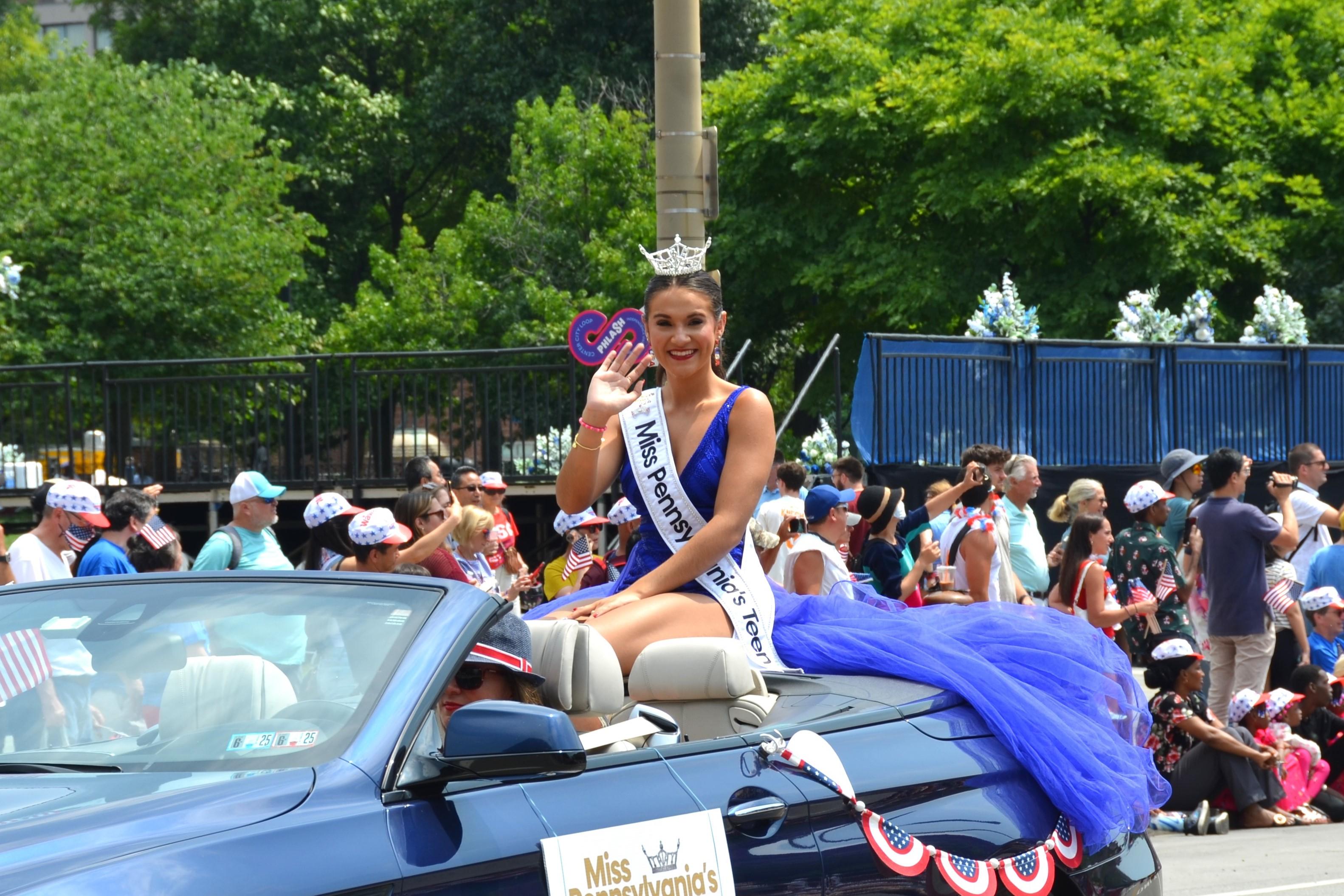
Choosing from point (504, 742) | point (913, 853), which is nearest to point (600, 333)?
point (913, 853)

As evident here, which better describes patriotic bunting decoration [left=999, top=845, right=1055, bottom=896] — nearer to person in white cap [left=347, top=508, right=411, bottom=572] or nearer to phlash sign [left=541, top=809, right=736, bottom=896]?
phlash sign [left=541, top=809, right=736, bottom=896]

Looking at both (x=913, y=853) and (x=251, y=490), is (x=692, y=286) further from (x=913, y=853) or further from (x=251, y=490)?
(x=251, y=490)

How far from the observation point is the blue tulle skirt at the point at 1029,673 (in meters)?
4.60

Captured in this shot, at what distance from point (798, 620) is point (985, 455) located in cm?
602

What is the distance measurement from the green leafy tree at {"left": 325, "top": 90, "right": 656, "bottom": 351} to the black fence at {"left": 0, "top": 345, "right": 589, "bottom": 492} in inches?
607

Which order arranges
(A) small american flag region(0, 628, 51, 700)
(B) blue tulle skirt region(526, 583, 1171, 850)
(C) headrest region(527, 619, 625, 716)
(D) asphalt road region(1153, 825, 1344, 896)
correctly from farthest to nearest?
(D) asphalt road region(1153, 825, 1344, 896) < (B) blue tulle skirt region(526, 583, 1171, 850) < (C) headrest region(527, 619, 625, 716) < (A) small american flag region(0, 628, 51, 700)

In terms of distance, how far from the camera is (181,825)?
9.30ft

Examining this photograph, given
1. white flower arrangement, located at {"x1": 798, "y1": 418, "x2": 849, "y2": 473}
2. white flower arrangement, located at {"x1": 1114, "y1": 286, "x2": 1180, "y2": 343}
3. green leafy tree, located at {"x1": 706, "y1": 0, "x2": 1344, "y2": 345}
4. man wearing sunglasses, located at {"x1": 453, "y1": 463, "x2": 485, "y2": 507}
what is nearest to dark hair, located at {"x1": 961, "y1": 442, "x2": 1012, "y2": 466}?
man wearing sunglasses, located at {"x1": 453, "y1": 463, "x2": 485, "y2": 507}

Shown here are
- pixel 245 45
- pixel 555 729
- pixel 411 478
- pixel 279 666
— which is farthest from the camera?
pixel 245 45

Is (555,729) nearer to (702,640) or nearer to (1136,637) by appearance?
(702,640)

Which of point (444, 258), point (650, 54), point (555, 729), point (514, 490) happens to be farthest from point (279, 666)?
point (650, 54)

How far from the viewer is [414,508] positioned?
886 centimetres

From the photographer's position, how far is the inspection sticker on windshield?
325 centimetres

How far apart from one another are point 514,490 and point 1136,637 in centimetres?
684
